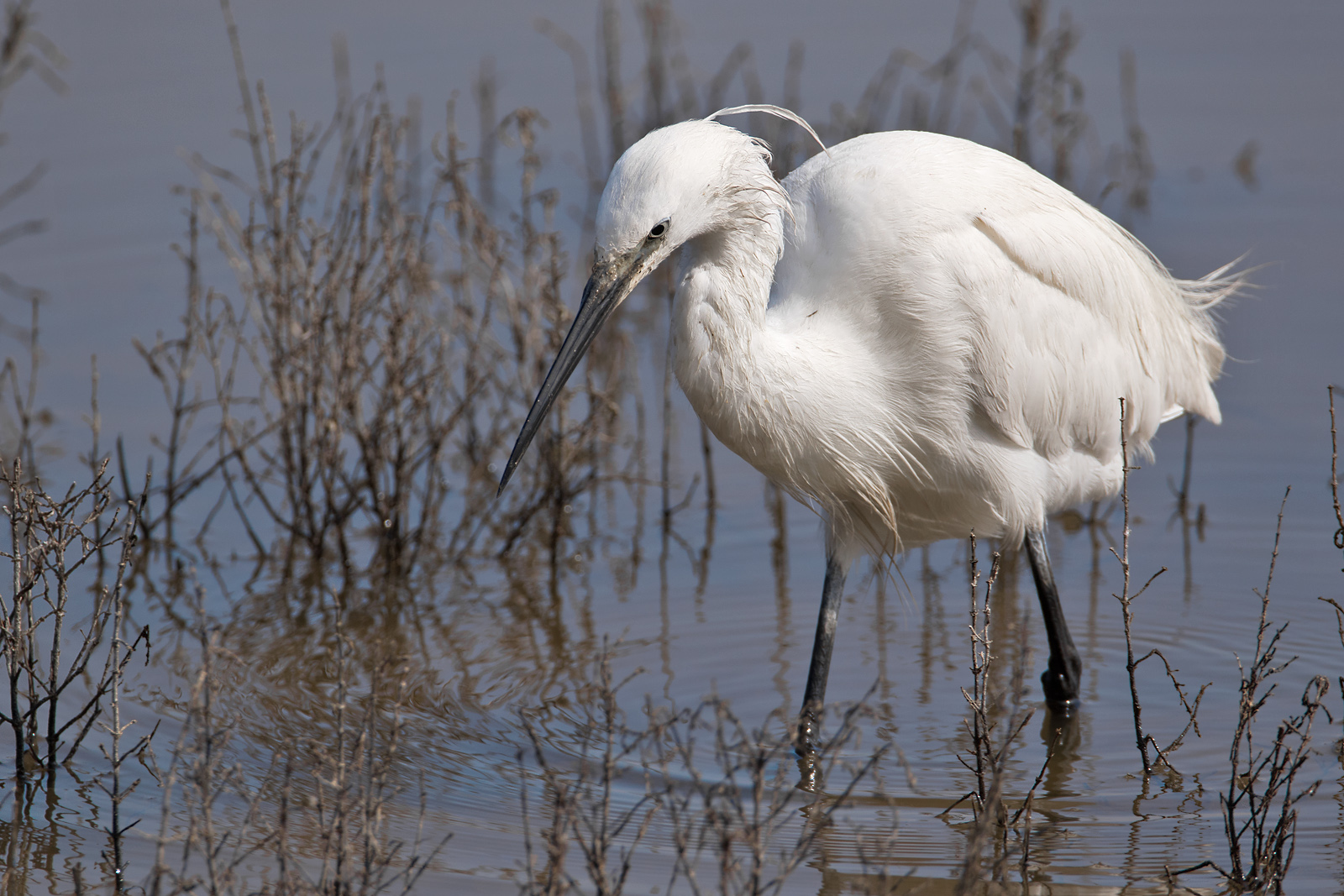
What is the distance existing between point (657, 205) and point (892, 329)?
933 mm

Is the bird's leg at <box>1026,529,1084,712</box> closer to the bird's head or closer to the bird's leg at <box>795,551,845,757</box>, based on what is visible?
the bird's leg at <box>795,551,845,757</box>

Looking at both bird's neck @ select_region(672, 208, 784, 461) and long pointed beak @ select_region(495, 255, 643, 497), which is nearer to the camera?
long pointed beak @ select_region(495, 255, 643, 497)

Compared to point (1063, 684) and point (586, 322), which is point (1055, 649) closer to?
point (1063, 684)

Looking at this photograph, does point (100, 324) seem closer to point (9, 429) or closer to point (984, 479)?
point (9, 429)

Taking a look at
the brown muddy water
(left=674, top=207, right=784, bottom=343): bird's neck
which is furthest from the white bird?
the brown muddy water

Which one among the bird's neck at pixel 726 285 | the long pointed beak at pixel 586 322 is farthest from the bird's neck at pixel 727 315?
the long pointed beak at pixel 586 322

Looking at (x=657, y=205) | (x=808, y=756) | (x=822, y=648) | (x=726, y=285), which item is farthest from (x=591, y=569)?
(x=657, y=205)

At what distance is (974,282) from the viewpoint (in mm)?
4113

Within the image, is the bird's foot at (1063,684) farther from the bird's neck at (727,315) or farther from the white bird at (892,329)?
the bird's neck at (727,315)

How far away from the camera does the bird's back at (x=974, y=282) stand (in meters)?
4.08

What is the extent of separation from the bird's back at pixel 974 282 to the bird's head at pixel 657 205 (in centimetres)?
44

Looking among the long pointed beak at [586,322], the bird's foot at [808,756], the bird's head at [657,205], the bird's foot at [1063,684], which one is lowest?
the bird's foot at [808,756]

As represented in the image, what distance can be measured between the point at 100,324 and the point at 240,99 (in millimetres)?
2631

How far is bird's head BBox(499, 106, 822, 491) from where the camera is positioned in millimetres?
3467
